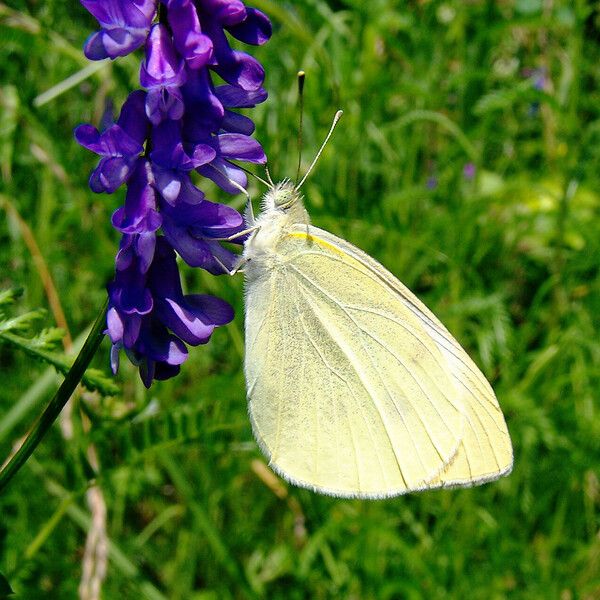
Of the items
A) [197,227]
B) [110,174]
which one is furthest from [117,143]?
[197,227]

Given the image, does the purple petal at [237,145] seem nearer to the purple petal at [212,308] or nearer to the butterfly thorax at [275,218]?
the purple petal at [212,308]

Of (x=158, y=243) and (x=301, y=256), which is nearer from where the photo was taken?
(x=158, y=243)

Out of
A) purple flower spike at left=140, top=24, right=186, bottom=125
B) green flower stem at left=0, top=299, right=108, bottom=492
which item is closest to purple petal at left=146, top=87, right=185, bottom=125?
purple flower spike at left=140, top=24, right=186, bottom=125

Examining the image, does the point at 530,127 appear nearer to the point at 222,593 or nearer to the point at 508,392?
the point at 508,392

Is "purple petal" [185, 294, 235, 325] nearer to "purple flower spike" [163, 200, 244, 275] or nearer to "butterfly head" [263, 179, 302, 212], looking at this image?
"purple flower spike" [163, 200, 244, 275]

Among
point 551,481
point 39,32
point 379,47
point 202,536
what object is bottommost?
point 202,536

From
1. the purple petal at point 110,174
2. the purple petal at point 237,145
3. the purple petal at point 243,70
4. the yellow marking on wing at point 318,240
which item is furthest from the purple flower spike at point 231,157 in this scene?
the yellow marking on wing at point 318,240

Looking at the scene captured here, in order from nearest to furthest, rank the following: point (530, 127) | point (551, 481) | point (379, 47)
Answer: point (551, 481), point (379, 47), point (530, 127)

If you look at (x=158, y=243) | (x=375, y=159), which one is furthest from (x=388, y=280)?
(x=375, y=159)
